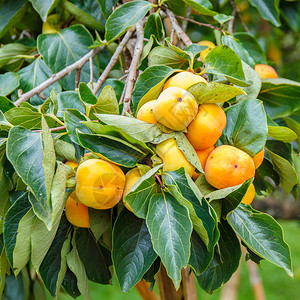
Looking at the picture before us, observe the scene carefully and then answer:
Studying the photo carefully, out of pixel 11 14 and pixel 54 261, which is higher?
pixel 11 14

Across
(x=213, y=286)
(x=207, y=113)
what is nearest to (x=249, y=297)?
(x=213, y=286)

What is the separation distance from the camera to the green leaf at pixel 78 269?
1.82ft

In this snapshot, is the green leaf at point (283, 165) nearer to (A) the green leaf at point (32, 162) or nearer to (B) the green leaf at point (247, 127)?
(B) the green leaf at point (247, 127)

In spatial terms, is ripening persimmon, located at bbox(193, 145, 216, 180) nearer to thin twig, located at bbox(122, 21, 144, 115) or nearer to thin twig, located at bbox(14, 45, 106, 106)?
thin twig, located at bbox(122, 21, 144, 115)

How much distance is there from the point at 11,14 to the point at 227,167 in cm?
59

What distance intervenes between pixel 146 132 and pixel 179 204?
9 cm

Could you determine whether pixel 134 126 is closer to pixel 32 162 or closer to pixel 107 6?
pixel 32 162

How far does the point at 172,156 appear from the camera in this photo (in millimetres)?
466

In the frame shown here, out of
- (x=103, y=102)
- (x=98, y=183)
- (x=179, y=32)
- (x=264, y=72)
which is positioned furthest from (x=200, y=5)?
(x=98, y=183)

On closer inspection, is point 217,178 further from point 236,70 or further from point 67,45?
point 67,45

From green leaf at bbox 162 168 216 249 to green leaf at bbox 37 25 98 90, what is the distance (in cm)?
38

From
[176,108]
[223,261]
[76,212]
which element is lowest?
[223,261]

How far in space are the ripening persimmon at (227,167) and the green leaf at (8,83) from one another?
16.1 inches

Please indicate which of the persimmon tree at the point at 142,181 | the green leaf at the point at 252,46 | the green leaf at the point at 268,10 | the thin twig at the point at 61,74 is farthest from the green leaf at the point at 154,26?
the green leaf at the point at 268,10
